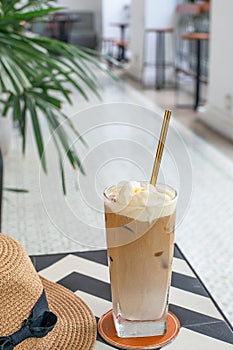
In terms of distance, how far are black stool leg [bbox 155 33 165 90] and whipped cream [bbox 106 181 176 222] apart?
6.45m

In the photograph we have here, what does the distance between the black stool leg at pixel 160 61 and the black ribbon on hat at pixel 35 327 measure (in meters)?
6.47

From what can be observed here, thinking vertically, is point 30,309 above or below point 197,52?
above

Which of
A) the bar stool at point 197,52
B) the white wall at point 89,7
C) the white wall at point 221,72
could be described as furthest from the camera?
the white wall at point 89,7

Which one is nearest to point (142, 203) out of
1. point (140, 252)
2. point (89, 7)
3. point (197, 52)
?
point (140, 252)

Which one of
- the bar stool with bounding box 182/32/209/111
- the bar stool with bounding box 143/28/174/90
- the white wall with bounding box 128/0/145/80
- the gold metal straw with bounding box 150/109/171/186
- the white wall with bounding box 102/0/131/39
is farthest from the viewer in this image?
the white wall with bounding box 102/0/131/39

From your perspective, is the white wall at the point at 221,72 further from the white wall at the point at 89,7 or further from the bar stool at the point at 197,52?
the white wall at the point at 89,7

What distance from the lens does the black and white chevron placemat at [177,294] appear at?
109cm

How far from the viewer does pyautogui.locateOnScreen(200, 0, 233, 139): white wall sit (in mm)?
4848

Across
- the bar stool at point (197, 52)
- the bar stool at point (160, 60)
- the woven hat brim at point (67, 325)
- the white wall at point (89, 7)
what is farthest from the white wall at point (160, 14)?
the woven hat brim at point (67, 325)

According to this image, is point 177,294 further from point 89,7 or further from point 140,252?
point 89,7

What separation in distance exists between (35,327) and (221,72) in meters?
4.36

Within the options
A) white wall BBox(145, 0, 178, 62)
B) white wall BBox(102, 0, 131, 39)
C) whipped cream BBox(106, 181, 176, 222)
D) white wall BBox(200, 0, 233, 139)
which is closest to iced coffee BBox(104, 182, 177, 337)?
whipped cream BBox(106, 181, 176, 222)

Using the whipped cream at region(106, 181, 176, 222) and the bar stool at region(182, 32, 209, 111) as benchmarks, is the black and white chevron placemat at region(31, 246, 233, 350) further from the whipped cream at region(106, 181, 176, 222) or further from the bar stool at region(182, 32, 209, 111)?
the bar stool at region(182, 32, 209, 111)

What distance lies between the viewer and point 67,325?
1120 mm
